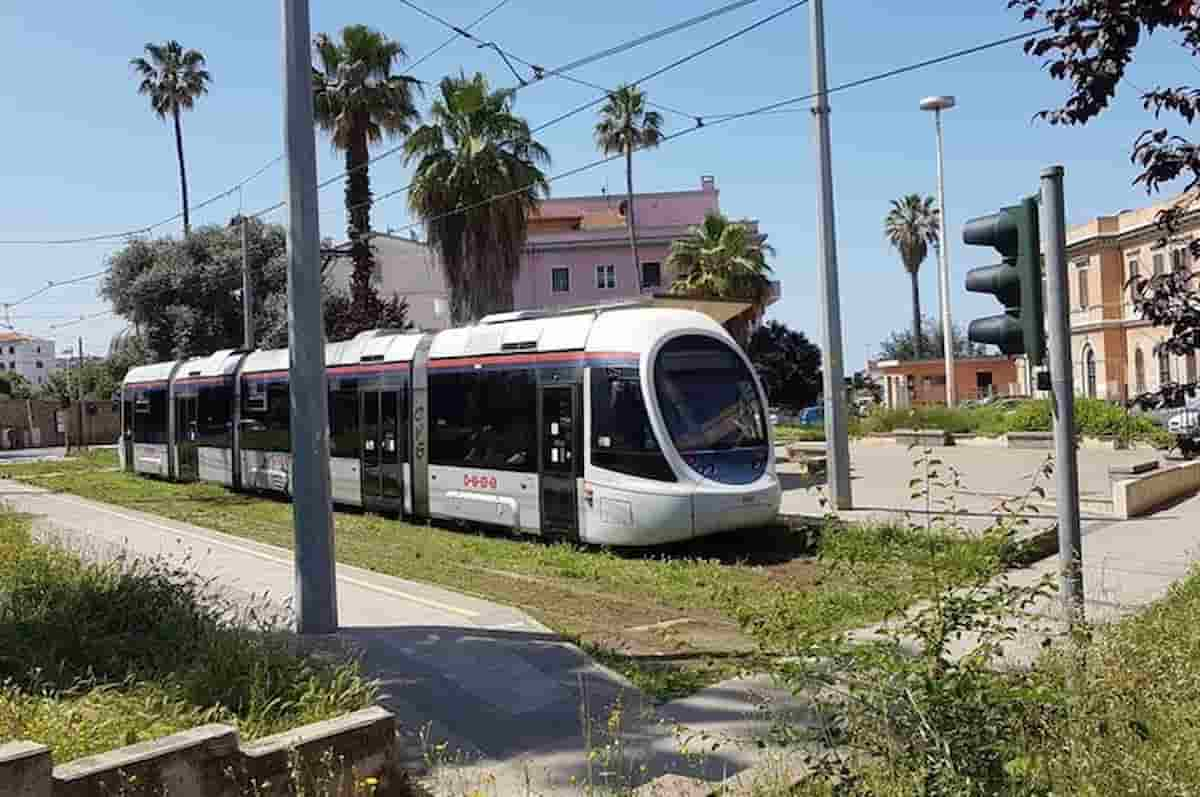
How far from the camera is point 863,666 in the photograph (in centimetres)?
456

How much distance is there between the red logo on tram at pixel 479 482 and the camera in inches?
605

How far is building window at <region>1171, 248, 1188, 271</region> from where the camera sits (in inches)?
192

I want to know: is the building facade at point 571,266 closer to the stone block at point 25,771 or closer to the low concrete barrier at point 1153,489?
the low concrete barrier at point 1153,489

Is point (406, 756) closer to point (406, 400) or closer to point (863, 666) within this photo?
point (863, 666)

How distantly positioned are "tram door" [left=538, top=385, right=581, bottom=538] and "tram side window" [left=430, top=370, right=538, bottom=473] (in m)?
0.24

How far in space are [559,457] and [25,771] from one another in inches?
396

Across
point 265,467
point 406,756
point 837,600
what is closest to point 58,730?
point 406,756

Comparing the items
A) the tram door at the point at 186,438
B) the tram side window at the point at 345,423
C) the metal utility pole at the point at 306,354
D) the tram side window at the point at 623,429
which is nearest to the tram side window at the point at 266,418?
the tram side window at the point at 345,423

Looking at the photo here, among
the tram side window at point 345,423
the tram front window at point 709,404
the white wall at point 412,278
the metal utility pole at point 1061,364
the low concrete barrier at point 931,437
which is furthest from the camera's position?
the white wall at point 412,278

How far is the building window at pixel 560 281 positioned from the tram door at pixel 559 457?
139 ft

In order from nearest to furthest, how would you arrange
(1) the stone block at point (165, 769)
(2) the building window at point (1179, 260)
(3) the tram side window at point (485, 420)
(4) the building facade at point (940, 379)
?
(1) the stone block at point (165, 769)
(2) the building window at point (1179, 260)
(3) the tram side window at point (485, 420)
(4) the building facade at point (940, 379)

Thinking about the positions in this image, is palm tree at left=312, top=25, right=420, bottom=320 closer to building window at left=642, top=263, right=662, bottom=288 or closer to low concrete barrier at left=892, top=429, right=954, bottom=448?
low concrete barrier at left=892, top=429, right=954, bottom=448

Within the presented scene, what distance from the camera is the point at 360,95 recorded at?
33438 mm

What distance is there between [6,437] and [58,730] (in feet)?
213
